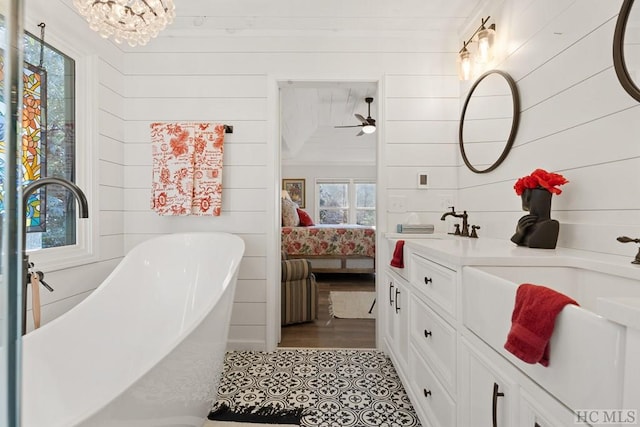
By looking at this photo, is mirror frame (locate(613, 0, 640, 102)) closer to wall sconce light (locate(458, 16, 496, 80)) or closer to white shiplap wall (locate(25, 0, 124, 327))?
wall sconce light (locate(458, 16, 496, 80))

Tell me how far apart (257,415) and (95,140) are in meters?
2.05

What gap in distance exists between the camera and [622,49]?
1.11 metres

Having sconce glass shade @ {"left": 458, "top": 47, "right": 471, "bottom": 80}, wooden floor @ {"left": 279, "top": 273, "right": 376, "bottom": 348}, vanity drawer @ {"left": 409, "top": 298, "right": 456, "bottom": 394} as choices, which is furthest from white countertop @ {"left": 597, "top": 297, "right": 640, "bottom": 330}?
wooden floor @ {"left": 279, "top": 273, "right": 376, "bottom": 348}

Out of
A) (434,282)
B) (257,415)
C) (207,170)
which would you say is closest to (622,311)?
(434,282)

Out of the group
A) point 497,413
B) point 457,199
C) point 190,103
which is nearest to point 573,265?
point 497,413

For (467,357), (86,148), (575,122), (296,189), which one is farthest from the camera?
(296,189)

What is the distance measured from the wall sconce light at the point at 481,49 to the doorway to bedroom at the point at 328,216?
0.66m

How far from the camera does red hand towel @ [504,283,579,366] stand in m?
0.66

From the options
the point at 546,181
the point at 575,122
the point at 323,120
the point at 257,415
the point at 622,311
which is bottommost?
the point at 257,415

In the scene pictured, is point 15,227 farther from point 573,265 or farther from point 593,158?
point 593,158

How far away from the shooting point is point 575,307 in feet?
2.07

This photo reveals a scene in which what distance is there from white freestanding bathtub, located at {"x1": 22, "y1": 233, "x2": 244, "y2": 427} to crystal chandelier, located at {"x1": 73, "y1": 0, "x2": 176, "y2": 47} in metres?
1.26

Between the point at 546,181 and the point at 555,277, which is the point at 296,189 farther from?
the point at 555,277

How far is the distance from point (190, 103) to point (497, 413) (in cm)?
265
